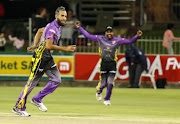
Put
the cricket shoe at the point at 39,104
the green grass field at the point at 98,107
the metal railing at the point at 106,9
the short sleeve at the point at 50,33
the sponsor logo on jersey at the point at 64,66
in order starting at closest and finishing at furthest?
1. the green grass field at the point at 98,107
2. the short sleeve at the point at 50,33
3. the cricket shoe at the point at 39,104
4. the sponsor logo on jersey at the point at 64,66
5. the metal railing at the point at 106,9

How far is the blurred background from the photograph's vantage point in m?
24.6

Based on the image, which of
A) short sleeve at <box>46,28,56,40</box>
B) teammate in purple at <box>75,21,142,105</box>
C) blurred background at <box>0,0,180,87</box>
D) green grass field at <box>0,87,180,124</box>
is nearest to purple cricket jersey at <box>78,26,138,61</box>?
teammate in purple at <box>75,21,142,105</box>

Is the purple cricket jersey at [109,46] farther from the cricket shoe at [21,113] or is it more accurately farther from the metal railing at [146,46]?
the metal railing at [146,46]

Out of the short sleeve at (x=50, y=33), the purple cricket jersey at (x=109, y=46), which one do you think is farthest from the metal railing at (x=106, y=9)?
the short sleeve at (x=50, y=33)

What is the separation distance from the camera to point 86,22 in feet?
111

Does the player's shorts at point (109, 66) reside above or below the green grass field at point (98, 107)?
above

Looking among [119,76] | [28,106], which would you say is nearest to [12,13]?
[119,76]

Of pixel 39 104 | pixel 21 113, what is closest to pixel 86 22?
pixel 39 104

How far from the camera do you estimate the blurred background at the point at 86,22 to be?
24625 mm

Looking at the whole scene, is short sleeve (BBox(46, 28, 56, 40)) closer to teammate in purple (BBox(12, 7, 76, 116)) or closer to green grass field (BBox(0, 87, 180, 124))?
teammate in purple (BBox(12, 7, 76, 116))

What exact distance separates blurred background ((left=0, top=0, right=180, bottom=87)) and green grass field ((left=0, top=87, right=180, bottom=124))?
1.89m

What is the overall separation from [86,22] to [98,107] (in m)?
17.5

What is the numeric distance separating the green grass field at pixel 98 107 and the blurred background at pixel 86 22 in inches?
74.2

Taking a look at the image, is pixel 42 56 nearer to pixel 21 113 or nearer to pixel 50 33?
pixel 50 33
